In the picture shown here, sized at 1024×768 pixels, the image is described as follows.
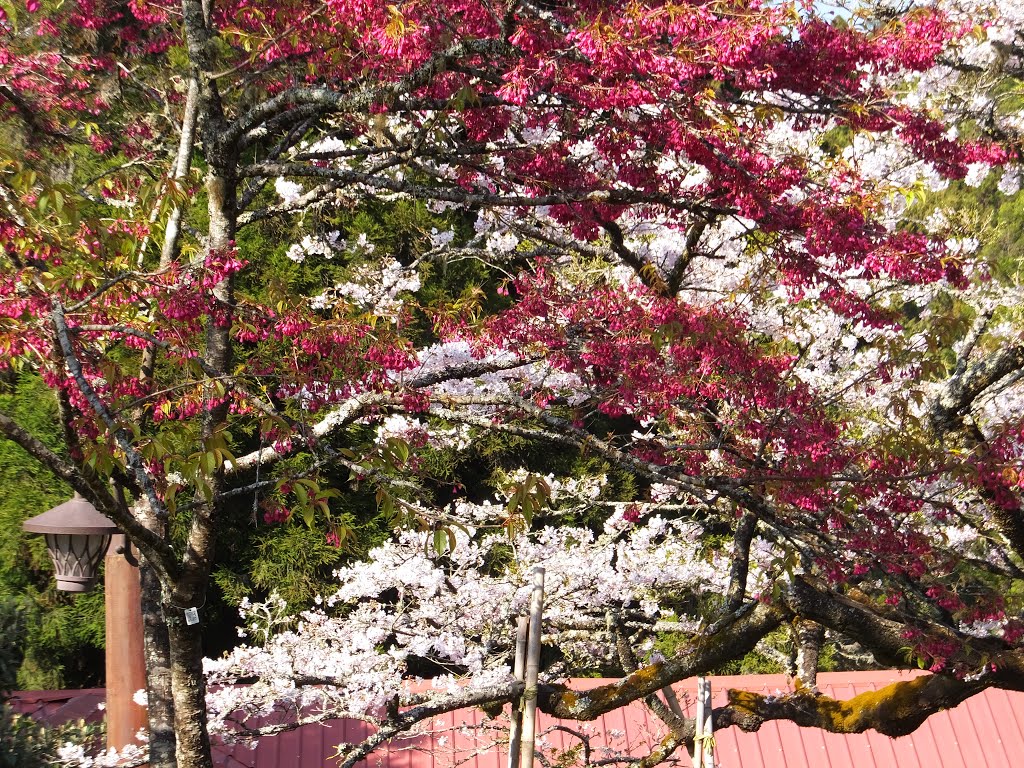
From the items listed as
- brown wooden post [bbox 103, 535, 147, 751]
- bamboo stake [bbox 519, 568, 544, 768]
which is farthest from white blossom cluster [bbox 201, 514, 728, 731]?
bamboo stake [bbox 519, 568, 544, 768]

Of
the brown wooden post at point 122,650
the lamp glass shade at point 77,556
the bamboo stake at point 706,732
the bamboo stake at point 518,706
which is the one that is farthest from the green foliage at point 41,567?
the bamboo stake at point 706,732

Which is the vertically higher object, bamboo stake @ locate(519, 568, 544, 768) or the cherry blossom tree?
the cherry blossom tree

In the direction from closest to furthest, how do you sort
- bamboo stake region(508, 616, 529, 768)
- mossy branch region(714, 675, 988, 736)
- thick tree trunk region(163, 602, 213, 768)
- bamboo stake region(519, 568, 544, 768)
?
bamboo stake region(519, 568, 544, 768), bamboo stake region(508, 616, 529, 768), thick tree trunk region(163, 602, 213, 768), mossy branch region(714, 675, 988, 736)

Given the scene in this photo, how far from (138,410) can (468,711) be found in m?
4.99

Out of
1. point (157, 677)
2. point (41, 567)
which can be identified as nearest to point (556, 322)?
point (157, 677)

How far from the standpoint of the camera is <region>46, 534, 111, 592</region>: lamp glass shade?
4.32 m

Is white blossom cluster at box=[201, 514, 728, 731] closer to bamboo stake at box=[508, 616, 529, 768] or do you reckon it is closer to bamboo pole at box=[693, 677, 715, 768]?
bamboo pole at box=[693, 677, 715, 768]

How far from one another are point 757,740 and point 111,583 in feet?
20.7

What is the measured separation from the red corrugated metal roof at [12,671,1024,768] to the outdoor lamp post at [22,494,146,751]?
3.97 m

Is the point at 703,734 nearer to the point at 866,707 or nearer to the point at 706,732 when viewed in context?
the point at 706,732

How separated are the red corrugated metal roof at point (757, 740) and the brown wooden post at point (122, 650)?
12.9 ft

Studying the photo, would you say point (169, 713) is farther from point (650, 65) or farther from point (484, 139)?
point (650, 65)

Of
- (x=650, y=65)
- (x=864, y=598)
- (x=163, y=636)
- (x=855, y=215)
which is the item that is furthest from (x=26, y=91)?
(x=864, y=598)

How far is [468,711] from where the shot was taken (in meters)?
Result: 8.48
